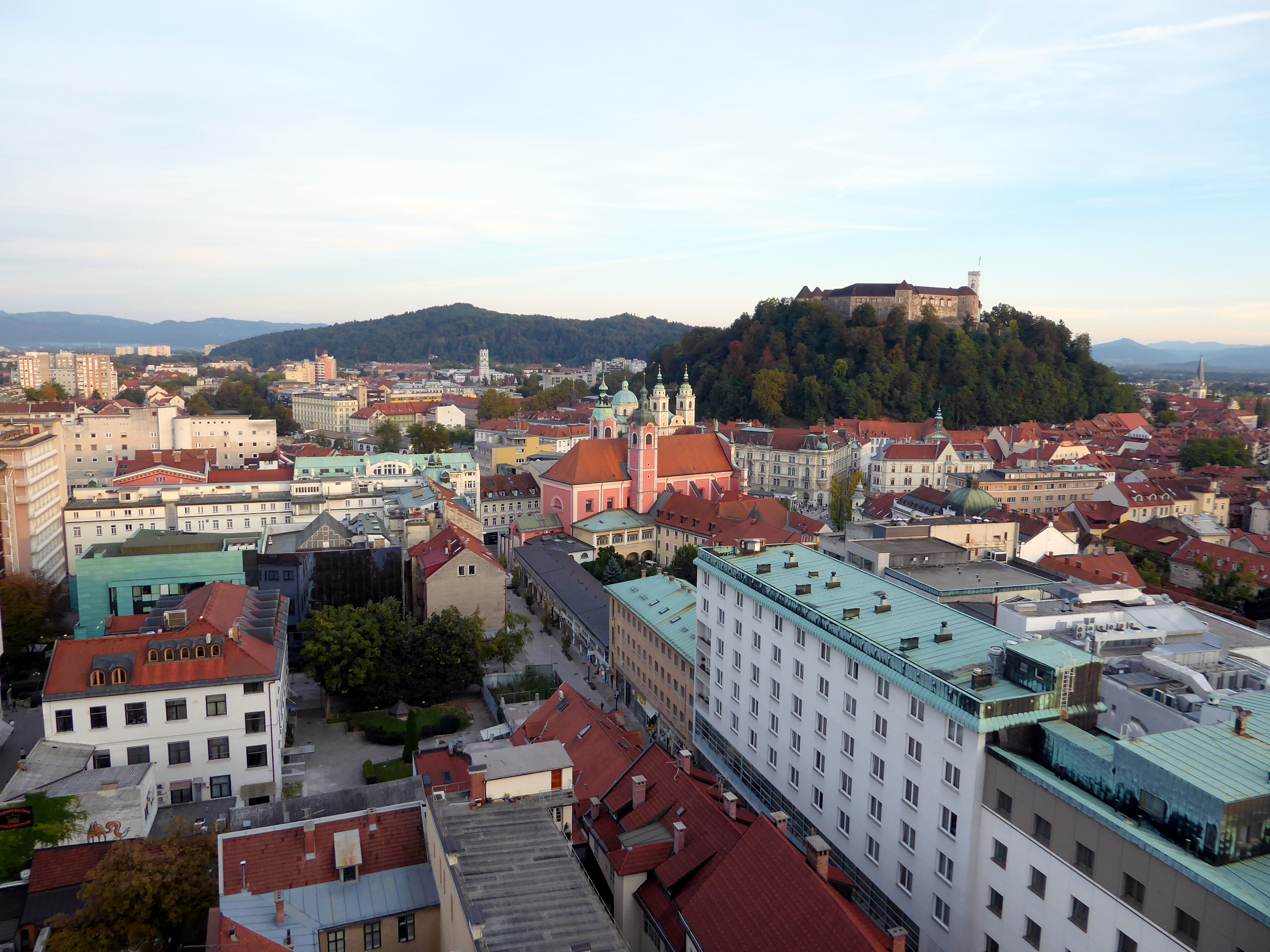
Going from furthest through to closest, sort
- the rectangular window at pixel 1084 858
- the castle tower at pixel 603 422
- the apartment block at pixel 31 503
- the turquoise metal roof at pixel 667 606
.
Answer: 1. the castle tower at pixel 603 422
2. the apartment block at pixel 31 503
3. the turquoise metal roof at pixel 667 606
4. the rectangular window at pixel 1084 858

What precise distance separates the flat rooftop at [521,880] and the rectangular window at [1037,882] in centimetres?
743

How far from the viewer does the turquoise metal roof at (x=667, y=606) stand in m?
30.4

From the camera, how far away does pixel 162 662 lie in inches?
978

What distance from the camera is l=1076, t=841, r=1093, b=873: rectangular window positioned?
1374 cm

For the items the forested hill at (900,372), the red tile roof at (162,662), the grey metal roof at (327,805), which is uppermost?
the forested hill at (900,372)

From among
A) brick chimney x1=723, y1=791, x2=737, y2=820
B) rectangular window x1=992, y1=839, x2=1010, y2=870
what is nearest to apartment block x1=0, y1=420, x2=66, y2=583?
brick chimney x1=723, y1=791, x2=737, y2=820

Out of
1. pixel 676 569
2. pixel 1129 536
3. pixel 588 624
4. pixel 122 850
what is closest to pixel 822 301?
pixel 1129 536

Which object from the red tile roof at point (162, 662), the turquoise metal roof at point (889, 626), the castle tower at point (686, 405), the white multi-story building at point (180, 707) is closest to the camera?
the turquoise metal roof at point (889, 626)

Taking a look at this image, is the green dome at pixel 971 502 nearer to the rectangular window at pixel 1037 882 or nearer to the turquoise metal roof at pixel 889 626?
the turquoise metal roof at pixel 889 626

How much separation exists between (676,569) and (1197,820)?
37150 mm

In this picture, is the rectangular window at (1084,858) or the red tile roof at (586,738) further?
the red tile roof at (586,738)

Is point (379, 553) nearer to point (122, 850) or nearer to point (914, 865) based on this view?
point (122, 850)

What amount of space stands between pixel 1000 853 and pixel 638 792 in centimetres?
780

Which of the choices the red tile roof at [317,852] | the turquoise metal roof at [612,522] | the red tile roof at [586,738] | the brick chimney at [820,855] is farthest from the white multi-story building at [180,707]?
the turquoise metal roof at [612,522]
